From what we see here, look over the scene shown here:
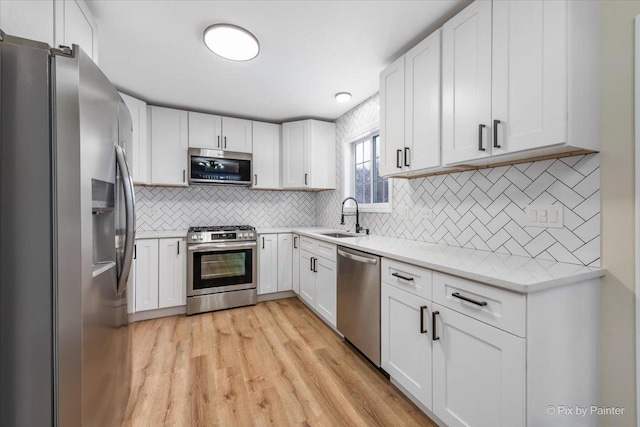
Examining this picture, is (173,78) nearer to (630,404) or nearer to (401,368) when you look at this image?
(401,368)

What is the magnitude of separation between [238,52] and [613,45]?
2217 mm

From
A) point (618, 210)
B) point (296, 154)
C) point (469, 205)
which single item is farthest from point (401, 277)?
point (296, 154)

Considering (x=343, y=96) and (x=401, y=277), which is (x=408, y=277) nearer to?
(x=401, y=277)

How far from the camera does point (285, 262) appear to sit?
11.7 ft

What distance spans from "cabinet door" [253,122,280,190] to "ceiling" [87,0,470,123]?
62cm

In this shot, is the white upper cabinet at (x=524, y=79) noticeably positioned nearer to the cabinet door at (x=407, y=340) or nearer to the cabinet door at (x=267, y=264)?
the cabinet door at (x=407, y=340)

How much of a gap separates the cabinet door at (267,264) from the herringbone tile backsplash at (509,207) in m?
1.57

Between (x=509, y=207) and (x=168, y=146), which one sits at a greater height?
(x=168, y=146)

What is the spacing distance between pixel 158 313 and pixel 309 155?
2.66m

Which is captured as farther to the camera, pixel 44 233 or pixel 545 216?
pixel 545 216

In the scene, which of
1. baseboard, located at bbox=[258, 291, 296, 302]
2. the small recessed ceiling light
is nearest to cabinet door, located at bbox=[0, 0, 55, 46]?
the small recessed ceiling light

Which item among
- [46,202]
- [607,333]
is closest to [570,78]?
[607,333]

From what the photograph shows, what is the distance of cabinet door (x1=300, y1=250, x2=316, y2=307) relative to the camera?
2.99 metres

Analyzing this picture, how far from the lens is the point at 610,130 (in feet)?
4.07
